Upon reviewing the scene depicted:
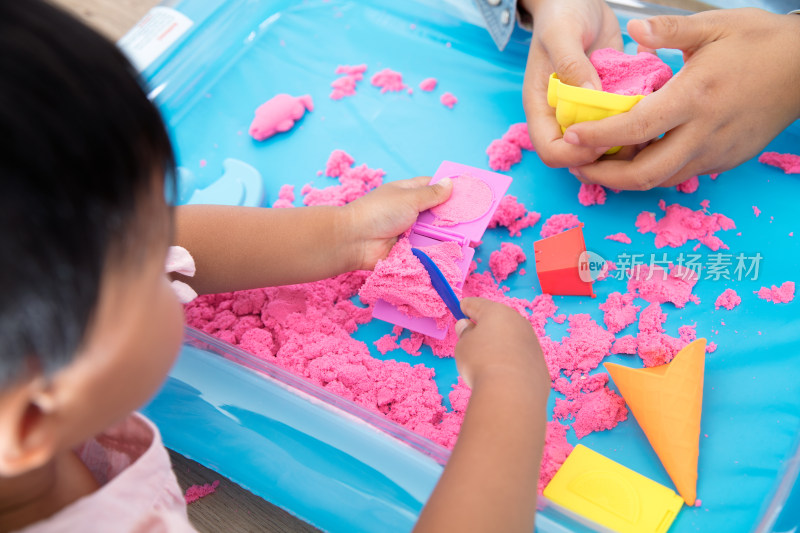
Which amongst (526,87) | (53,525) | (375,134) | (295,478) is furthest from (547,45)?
(53,525)

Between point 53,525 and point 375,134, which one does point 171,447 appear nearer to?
point 53,525

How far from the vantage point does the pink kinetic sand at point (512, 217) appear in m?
0.85

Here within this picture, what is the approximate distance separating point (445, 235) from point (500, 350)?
0.78ft

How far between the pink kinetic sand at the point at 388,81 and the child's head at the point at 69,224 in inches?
27.1

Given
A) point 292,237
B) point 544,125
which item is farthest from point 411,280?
point 544,125

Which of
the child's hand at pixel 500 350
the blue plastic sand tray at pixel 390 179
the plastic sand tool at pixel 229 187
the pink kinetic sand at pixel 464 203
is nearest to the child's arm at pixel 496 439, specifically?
the child's hand at pixel 500 350

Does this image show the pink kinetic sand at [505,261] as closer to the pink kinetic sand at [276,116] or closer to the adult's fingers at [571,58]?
the adult's fingers at [571,58]

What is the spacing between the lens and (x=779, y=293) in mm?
753

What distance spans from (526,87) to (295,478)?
594 mm

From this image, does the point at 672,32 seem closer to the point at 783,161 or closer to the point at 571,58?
the point at 571,58

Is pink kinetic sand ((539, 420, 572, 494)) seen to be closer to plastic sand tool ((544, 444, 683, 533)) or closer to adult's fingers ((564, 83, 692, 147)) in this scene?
plastic sand tool ((544, 444, 683, 533))

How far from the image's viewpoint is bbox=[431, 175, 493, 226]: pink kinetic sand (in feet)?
2.63

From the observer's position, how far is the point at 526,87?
0.87 meters

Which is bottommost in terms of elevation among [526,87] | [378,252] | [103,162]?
[378,252]
